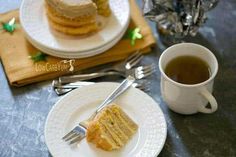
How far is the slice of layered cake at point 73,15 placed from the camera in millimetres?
853

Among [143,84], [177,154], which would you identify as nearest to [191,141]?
[177,154]

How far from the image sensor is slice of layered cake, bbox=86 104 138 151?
72 centimetres

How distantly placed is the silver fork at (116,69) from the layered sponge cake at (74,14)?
0.29ft

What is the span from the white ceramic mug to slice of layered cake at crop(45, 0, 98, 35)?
18cm

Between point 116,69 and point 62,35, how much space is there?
129 mm

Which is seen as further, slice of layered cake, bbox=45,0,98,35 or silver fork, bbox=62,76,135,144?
slice of layered cake, bbox=45,0,98,35

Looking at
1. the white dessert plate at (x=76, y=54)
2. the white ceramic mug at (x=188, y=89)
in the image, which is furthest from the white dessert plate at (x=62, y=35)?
the white ceramic mug at (x=188, y=89)

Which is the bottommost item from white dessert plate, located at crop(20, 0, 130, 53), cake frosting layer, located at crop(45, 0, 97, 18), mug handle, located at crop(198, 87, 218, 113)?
mug handle, located at crop(198, 87, 218, 113)

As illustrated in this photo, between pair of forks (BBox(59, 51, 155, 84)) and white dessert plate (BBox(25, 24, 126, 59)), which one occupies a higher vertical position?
white dessert plate (BBox(25, 24, 126, 59))

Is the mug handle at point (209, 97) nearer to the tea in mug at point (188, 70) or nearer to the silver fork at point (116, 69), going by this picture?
the tea in mug at point (188, 70)

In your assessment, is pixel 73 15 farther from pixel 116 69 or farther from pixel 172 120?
pixel 172 120

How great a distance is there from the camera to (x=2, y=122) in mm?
802

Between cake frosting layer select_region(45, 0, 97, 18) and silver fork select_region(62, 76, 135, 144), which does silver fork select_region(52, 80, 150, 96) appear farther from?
cake frosting layer select_region(45, 0, 97, 18)

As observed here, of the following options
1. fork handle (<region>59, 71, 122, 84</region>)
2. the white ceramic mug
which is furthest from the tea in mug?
fork handle (<region>59, 71, 122, 84</region>)
